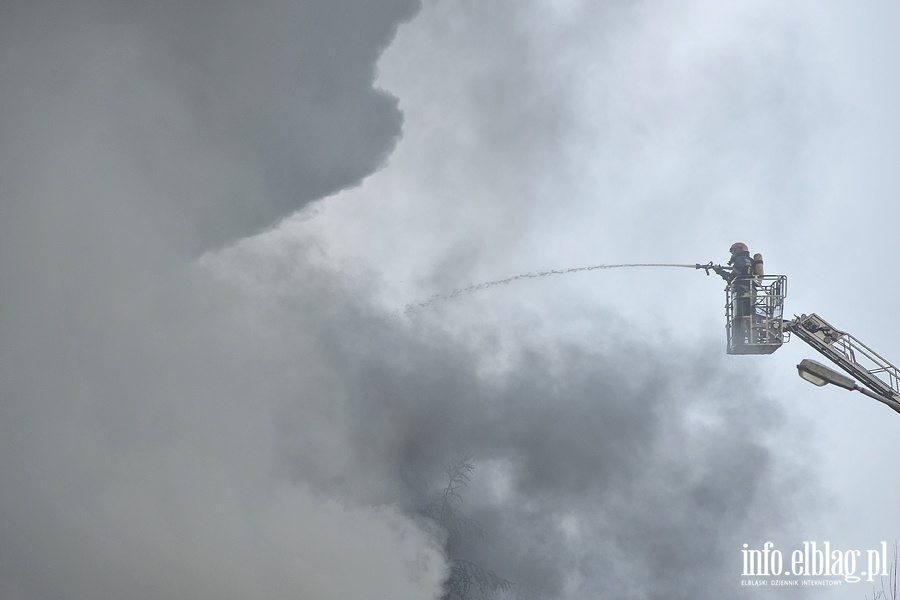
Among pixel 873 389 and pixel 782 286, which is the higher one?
pixel 782 286

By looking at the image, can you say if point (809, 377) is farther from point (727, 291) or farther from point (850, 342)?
point (727, 291)

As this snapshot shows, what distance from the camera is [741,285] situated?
2028 cm

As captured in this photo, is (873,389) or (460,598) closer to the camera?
(873,389)

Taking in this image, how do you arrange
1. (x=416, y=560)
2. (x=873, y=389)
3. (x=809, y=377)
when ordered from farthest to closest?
(x=416, y=560), (x=873, y=389), (x=809, y=377)

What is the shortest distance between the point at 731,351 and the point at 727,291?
1176 mm

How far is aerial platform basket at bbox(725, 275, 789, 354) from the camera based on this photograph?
1980 cm

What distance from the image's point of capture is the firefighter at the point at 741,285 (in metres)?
20.1

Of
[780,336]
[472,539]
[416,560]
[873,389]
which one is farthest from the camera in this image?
[472,539]

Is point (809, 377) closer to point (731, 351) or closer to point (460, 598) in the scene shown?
point (731, 351)

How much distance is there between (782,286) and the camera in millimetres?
19984

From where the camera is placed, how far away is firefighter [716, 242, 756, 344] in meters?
20.1

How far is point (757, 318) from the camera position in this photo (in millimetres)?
19969

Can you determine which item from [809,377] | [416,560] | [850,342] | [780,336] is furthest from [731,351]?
[416,560]

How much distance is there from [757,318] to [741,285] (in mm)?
730
